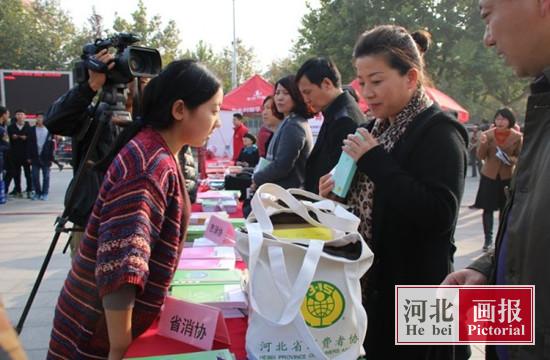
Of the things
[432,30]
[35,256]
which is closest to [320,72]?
[35,256]

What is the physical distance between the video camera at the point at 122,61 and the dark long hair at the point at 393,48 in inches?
33.6

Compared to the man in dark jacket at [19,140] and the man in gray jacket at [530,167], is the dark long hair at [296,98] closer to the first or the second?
the man in gray jacket at [530,167]

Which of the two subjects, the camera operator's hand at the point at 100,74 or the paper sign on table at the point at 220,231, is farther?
the paper sign on table at the point at 220,231

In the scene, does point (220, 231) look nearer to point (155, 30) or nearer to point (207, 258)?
point (207, 258)

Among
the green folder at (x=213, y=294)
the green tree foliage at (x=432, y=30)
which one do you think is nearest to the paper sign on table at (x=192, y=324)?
the green folder at (x=213, y=294)

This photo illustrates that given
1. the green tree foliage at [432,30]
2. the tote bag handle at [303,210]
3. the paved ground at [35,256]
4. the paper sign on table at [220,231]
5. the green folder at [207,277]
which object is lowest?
the paved ground at [35,256]

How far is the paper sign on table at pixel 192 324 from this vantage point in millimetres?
1307

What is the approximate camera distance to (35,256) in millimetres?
4977

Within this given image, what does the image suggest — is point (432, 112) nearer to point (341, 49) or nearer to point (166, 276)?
point (166, 276)

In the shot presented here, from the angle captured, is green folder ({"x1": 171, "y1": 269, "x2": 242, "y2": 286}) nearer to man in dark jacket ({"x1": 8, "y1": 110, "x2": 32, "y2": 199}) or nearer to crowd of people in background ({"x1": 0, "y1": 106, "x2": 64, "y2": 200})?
crowd of people in background ({"x1": 0, "y1": 106, "x2": 64, "y2": 200})

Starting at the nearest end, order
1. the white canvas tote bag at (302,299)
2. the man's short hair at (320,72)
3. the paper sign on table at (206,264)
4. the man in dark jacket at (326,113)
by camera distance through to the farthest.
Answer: the white canvas tote bag at (302,299), the paper sign on table at (206,264), the man in dark jacket at (326,113), the man's short hair at (320,72)

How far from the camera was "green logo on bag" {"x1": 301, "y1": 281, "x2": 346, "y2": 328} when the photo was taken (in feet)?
3.67

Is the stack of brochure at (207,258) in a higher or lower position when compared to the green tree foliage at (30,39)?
lower

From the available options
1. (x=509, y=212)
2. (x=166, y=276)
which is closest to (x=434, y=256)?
(x=509, y=212)
